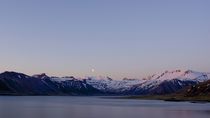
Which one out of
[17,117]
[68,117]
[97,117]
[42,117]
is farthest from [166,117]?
[17,117]

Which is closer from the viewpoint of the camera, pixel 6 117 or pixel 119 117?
pixel 6 117

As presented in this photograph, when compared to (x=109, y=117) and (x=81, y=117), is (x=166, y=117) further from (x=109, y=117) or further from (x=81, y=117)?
(x=81, y=117)

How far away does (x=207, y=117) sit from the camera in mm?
88312

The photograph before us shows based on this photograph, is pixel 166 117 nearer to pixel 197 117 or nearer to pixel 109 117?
pixel 197 117

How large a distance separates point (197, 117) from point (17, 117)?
42.0m

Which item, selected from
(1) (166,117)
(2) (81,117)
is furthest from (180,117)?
(2) (81,117)

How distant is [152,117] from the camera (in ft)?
297

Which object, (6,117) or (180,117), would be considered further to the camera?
(180,117)

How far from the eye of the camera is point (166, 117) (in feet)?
300

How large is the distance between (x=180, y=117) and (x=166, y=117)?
14.2 feet

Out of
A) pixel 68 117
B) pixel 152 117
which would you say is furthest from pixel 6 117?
pixel 152 117

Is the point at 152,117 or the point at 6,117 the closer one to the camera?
the point at 6,117

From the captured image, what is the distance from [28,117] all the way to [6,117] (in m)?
5.34

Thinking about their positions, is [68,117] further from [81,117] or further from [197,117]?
[197,117]
